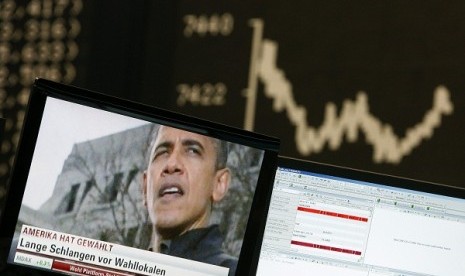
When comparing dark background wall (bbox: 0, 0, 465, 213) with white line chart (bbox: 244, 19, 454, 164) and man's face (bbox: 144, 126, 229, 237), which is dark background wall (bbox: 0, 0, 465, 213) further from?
man's face (bbox: 144, 126, 229, 237)

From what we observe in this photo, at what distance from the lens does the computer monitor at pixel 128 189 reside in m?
1.20

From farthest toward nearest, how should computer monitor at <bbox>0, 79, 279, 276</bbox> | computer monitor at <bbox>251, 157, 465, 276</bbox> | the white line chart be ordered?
the white line chart, computer monitor at <bbox>251, 157, 465, 276</bbox>, computer monitor at <bbox>0, 79, 279, 276</bbox>

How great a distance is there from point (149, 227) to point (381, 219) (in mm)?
339

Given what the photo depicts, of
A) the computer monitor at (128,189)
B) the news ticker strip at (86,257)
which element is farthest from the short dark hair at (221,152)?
the news ticker strip at (86,257)

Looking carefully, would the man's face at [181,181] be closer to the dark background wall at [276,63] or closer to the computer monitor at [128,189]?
the computer monitor at [128,189]

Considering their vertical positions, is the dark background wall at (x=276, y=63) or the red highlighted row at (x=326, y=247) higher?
the dark background wall at (x=276, y=63)

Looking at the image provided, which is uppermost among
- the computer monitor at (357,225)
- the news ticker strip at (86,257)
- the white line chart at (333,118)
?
the white line chart at (333,118)

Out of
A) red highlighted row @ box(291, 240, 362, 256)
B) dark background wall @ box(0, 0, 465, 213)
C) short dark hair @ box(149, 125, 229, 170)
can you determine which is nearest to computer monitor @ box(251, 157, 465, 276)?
red highlighted row @ box(291, 240, 362, 256)

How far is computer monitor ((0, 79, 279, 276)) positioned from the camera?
1.20 meters

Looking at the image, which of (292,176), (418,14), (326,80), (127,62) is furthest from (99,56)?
(292,176)

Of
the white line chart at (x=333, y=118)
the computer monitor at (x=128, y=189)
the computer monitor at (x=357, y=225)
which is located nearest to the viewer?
the computer monitor at (x=128, y=189)

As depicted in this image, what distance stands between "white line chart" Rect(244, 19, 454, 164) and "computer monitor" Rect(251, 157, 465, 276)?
202cm

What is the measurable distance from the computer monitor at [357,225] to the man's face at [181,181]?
14cm

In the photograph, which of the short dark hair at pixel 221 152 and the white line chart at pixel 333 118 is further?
the white line chart at pixel 333 118
